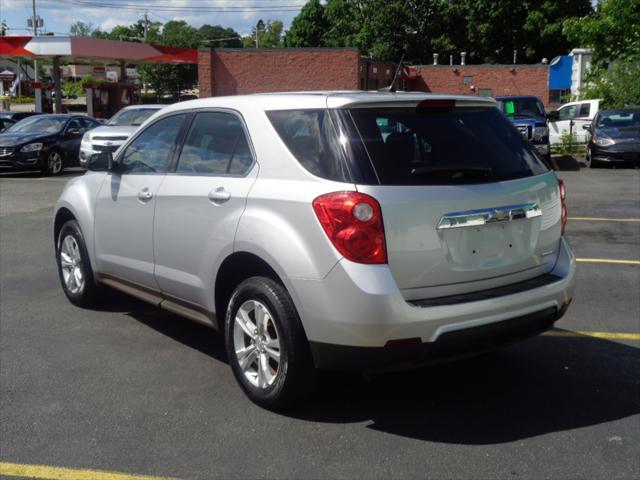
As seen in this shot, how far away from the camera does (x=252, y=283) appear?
4.41 m

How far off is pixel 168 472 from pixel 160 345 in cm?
206

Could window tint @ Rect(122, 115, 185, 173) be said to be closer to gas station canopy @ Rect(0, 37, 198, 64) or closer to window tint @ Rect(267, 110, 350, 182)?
window tint @ Rect(267, 110, 350, 182)

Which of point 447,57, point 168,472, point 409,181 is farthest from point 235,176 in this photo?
point 447,57

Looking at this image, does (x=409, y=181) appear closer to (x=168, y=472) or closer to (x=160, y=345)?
(x=168, y=472)

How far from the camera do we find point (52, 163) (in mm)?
19641

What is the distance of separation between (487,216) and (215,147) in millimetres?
1843

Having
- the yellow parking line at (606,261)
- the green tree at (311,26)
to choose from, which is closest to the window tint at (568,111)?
the yellow parking line at (606,261)

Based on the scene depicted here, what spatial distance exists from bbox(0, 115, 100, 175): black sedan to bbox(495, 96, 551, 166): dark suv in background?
1119 centimetres

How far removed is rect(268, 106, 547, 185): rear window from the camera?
409 centimetres

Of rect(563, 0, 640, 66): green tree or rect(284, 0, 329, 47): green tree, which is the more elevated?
rect(284, 0, 329, 47): green tree

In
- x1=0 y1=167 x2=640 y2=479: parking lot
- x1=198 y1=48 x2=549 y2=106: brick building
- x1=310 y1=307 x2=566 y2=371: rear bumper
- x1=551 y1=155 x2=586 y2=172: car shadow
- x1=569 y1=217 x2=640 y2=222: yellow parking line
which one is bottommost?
x1=0 y1=167 x2=640 y2=479: parking lot

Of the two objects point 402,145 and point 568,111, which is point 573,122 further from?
point 402,145

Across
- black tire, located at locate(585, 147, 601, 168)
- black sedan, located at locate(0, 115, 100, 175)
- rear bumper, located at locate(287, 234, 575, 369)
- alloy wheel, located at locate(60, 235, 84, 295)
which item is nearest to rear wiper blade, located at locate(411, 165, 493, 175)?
rear bumper, located at locate(287, 234, 575, 369)

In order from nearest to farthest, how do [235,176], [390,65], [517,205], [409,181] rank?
1. [409,181]
2. [517,205]
3. [235,176]
4. [390,65]
